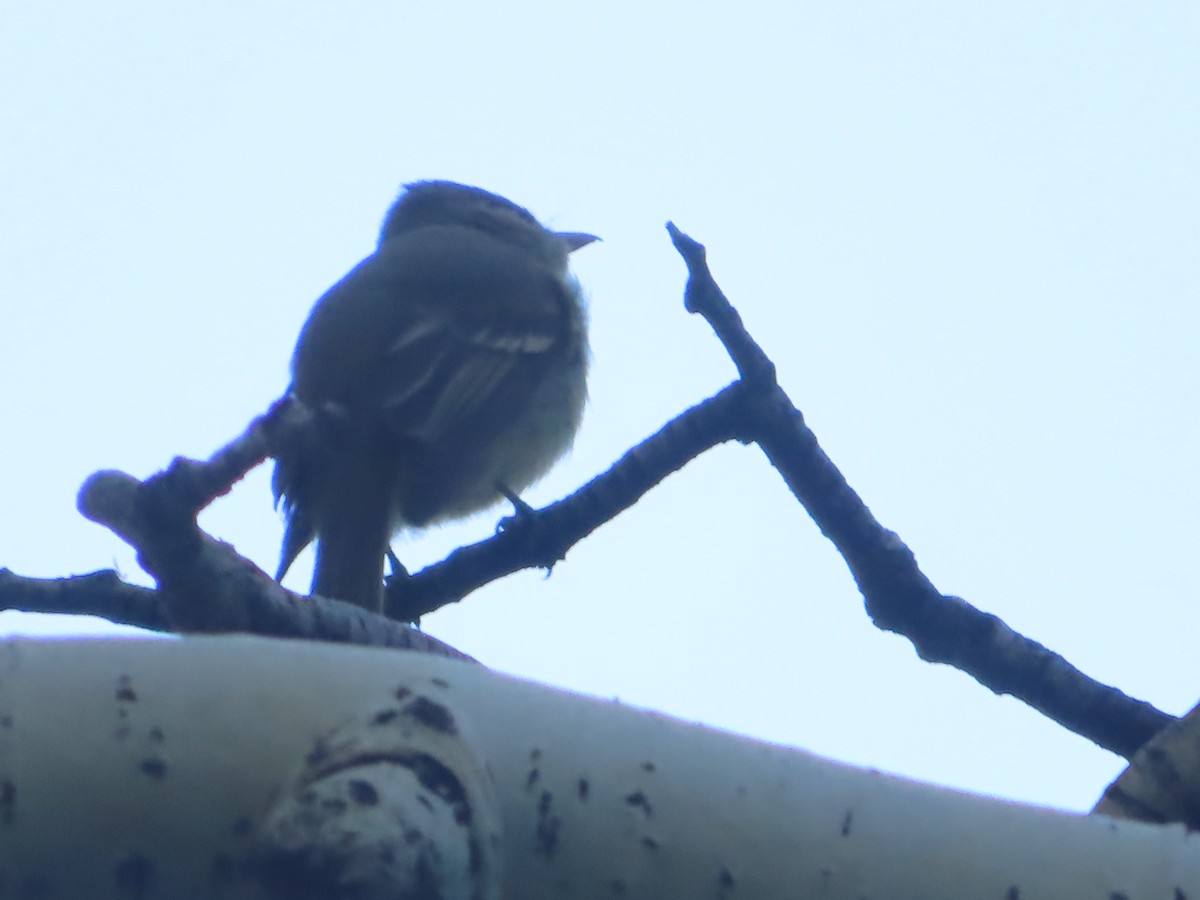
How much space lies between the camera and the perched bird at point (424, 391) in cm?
520

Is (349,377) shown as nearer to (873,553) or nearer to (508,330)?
(508,330)

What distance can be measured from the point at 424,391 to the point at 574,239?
236cm

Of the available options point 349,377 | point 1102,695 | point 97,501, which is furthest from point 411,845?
point 349,377

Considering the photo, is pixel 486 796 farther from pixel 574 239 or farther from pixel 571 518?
pixel 574 239

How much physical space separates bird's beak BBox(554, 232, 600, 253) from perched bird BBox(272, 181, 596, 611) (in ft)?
1.71

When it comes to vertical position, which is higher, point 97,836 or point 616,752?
point 616,752

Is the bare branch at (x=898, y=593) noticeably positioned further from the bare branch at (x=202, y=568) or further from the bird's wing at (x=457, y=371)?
the bird's wing at (x=457, y=371)

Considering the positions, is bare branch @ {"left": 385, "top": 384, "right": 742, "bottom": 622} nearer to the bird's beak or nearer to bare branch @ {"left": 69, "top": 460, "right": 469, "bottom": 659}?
bare branch @ {"left": 69, "top": 460, "right": 469, "bottom": 659}

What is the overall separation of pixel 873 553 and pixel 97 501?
1634mm

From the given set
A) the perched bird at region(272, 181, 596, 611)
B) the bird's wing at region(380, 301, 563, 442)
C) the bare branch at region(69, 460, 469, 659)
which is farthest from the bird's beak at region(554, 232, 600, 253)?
the bare branch at region(69, 460, 469, 659)

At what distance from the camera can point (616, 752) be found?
1498mm


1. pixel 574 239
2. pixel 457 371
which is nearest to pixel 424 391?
pixel 457 371

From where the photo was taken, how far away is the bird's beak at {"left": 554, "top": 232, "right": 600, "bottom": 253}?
7.69m

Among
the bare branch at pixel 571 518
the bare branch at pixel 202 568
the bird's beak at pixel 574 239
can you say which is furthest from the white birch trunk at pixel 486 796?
the bird's beak at pixel 574 239
